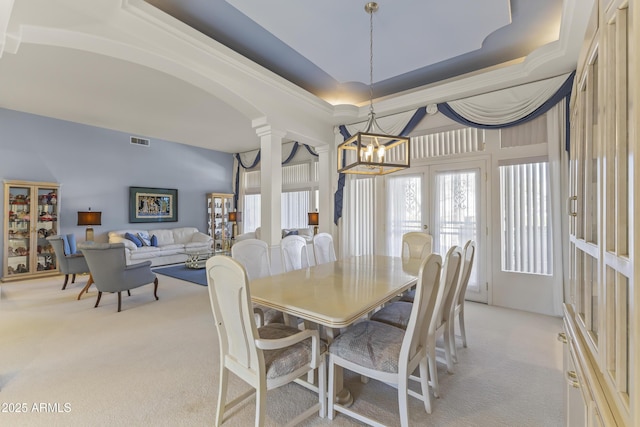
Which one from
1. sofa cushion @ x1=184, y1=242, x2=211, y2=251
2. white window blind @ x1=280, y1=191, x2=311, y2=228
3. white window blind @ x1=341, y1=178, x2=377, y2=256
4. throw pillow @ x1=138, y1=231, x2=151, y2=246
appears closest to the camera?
white window blind @ x1=341, y1=178, x2=377, y2=256

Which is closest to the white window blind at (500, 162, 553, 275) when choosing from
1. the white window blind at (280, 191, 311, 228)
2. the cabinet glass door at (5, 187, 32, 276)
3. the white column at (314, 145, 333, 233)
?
the white column at (314, 145, 333, 233)

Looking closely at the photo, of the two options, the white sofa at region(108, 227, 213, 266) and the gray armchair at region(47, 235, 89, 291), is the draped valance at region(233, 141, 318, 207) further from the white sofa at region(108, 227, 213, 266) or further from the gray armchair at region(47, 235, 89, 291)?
the gray armchair at region(47, 235, 89, 291)

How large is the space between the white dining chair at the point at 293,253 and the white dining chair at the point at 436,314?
1.05m

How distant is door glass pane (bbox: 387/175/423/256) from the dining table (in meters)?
1.79

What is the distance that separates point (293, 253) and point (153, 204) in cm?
580

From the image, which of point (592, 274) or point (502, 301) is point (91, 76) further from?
point (502, 301)

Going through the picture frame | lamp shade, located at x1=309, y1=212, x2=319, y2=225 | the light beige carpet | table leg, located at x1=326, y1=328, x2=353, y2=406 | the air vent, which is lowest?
the light beige carpet

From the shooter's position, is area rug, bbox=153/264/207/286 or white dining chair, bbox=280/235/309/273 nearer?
white dining chair, bbox=280/235/309/273

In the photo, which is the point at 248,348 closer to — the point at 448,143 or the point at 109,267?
the point at 109,267

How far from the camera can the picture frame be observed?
6.89m

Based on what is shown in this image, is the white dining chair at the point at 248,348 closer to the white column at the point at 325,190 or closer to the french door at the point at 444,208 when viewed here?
the french door at the point at 444,208

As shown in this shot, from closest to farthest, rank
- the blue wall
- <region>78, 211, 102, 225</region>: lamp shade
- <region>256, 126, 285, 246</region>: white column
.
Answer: <region>256, 126, 285, 246</region>: white column
the blue wall
<region>78, 211, 102, 225</region>: lamp shade

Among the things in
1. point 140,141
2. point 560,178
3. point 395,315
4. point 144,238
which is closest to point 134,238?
point 144,238

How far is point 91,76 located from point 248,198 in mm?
5114
